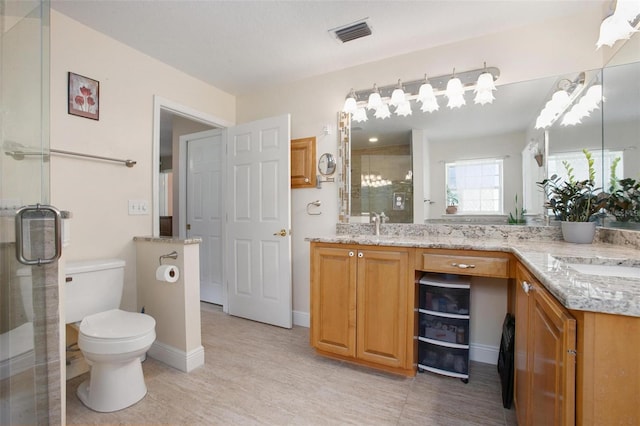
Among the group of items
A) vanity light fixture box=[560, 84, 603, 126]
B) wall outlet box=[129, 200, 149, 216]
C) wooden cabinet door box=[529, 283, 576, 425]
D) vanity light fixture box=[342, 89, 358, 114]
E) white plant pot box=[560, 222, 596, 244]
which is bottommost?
wooden cabinet door box=[529, 283, 576, 425]

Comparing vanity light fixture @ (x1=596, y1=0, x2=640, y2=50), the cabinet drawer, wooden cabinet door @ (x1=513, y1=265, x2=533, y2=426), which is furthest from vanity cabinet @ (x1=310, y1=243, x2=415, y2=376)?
vanity light fixture @ (x1=596, y1=0, x2=640, y2=50)

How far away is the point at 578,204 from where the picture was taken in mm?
1729

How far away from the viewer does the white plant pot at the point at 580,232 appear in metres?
1.66

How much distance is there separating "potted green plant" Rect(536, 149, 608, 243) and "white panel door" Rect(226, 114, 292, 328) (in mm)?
2017

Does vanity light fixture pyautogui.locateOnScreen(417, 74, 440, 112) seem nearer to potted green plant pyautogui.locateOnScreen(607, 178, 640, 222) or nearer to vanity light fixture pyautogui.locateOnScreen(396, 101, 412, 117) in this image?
vanity light fixture pyautogui.locateOnScreen(396, 101, 412, 117)

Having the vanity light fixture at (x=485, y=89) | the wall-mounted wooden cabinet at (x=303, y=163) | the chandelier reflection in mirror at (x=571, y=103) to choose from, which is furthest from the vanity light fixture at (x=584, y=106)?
the wall-mounted wooden cabinet at (x=303, y=163)

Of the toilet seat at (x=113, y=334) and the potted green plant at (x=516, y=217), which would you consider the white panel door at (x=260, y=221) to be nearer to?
the toilet seat at (x=113, y=334)


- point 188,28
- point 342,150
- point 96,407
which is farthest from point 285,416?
point 188,28

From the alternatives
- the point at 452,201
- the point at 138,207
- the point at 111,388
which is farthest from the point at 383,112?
the point at 111,388

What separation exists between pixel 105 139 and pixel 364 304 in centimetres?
224

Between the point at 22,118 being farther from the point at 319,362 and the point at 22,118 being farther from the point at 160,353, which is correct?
the point at 319,362

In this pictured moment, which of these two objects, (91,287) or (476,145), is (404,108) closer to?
(476,145)

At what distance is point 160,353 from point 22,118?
176 centimetres

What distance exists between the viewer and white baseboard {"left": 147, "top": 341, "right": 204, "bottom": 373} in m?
2.00
